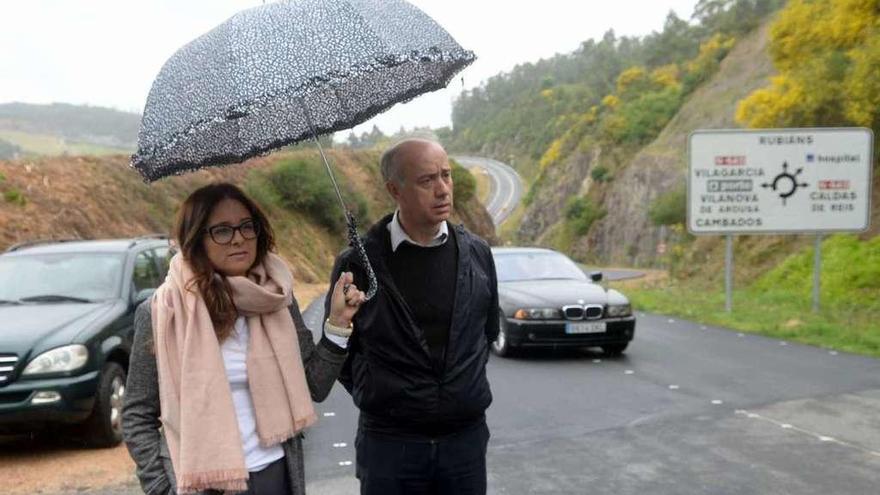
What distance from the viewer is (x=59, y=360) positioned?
6.32 meters

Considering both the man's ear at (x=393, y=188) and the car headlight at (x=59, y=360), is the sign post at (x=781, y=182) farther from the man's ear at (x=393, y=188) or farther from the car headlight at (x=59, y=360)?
the man's ear at (x=393, y=188)

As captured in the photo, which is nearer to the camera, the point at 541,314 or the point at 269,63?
→ the point at 269,63

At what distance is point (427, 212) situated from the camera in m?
2.77

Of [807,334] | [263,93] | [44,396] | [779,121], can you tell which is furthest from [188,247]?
[779,121]

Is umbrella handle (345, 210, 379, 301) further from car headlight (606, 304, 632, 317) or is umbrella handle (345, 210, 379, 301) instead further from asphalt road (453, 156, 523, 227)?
asphalt road (453, 156, 523, 227)

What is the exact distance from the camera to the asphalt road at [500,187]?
95.3 metres

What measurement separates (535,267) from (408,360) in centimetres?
929

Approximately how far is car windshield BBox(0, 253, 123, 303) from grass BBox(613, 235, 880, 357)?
29.6ft

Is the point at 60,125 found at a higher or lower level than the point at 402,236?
higher

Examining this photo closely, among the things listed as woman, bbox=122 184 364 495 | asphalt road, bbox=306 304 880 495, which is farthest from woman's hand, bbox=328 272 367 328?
asphalt road, bbox=306 304 880 495

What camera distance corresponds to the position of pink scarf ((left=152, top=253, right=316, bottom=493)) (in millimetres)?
2342

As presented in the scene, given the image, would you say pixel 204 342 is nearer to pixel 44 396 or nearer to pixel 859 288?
pixel 44 396

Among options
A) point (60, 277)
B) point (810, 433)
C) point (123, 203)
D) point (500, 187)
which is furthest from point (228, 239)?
point (500, 187)

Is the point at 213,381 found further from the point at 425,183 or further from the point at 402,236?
the point at 425,183
